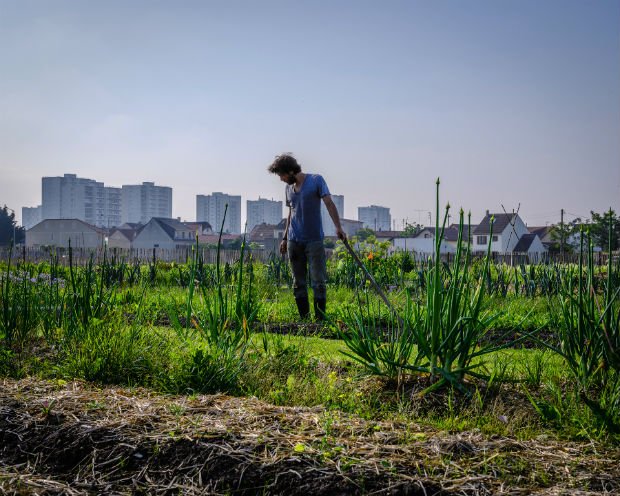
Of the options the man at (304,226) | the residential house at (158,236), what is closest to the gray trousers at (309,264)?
the man at (304,226)

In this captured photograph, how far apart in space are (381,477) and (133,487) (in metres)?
0.82

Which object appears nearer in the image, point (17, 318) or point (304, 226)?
point (17, 318)

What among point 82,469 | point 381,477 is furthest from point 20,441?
point 381,477

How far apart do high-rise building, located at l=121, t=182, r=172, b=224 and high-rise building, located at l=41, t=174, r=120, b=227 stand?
29.4 feet

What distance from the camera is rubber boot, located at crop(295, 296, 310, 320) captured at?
6238mm

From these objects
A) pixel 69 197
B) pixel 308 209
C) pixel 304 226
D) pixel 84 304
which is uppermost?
pixel 69 197

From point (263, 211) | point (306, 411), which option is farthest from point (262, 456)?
point (263, 211)

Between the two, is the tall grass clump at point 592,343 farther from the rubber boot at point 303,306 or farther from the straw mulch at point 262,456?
the rubber boot at point 303,306

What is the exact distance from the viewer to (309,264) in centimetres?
621

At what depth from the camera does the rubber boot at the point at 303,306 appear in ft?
20.5

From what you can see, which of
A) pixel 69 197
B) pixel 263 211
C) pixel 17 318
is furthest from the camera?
pixel 263 211

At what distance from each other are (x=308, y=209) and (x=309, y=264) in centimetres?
57

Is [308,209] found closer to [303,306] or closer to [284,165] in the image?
[284,165]

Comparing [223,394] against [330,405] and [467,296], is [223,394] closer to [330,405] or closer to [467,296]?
[330,405]
